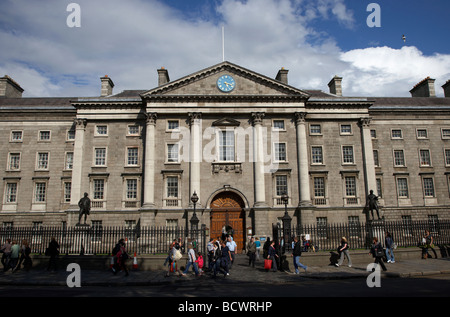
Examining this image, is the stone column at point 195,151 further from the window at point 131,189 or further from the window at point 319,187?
the window at point 319,187

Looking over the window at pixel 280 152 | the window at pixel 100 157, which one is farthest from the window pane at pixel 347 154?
the window at pixel 100 157

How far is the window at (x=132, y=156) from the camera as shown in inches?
1369

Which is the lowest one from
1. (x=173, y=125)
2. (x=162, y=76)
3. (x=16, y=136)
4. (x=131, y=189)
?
(x=131, y=189)

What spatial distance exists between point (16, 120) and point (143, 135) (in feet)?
49.6

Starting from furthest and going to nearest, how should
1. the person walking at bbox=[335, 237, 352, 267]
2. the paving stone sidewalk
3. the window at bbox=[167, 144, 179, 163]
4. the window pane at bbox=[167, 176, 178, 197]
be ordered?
the window at bbox=[167, 144, 179, 163], the window pane at bbox=[167, 176, 178, 197], the person walking at bbox=[335, 237, 352, 267], the paving stone sidewalk

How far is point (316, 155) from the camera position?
35469 millimetres

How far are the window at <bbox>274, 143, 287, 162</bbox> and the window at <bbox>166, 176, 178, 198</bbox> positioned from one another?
34.0ft

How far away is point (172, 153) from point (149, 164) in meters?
2.61

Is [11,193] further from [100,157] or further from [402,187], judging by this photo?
[402,187]

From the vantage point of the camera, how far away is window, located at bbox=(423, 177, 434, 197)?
3764 centimetres

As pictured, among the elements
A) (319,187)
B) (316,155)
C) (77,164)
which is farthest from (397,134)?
(77,164)

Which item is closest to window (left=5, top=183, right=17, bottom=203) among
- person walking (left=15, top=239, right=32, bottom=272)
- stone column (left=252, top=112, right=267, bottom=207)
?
person walking (left=15, top=239, right=32, bottom=272)

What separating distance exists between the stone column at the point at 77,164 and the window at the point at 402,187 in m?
33.2

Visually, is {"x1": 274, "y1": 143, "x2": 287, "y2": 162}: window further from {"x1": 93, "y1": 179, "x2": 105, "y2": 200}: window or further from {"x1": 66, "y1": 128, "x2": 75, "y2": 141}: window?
{"x1": 66, "y1": 128, "x2": 75, "y2": 141}: window
